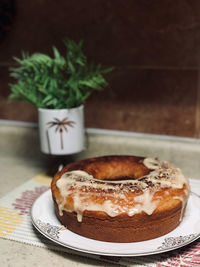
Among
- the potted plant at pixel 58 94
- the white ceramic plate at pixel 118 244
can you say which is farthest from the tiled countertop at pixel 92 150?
the white ceramic plate at pixel 118 244

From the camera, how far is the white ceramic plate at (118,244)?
0.64 m

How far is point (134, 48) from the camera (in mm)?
1109

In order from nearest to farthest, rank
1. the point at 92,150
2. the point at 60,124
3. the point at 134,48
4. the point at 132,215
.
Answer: the point at 132,215 → the point at 60,124 → the point at 134,48 → the point at 92,150

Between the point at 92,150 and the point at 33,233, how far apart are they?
20.0 inches

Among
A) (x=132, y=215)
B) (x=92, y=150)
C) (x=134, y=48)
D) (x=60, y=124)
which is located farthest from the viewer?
(x=92, y=150)

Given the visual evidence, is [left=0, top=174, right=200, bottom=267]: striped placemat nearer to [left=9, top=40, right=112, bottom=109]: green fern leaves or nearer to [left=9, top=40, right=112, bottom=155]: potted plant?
[left=9, top=40, right=112, bottom=155]: potted plant

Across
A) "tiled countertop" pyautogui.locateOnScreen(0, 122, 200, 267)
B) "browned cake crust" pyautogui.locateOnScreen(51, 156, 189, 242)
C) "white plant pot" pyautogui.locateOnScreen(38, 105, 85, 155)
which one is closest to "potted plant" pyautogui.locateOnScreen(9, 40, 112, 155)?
"white plant pot" pyautogui.locateOnScreen(38, 105, 85, 155)

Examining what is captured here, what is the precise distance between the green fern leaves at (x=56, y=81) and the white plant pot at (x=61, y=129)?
0.03 m

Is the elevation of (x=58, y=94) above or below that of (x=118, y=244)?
above

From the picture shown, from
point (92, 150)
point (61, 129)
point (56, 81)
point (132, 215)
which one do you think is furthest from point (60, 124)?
point (132, 215)

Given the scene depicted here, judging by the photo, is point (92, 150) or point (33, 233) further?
point (92, 150)

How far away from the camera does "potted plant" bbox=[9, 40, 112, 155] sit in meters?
0.98

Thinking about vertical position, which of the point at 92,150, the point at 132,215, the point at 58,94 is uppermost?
the point at 58,94

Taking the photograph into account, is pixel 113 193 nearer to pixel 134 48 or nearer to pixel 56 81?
pixel 56 81
